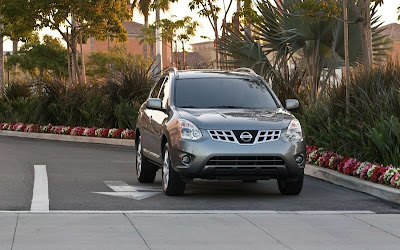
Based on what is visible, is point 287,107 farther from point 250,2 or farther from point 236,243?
point 250,2

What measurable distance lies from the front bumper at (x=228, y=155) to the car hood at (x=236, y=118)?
0.20 metres

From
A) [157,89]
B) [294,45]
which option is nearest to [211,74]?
[157,89]

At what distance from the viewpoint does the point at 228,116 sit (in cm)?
1304

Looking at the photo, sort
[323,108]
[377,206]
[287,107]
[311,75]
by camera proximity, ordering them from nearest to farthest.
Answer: [377,206] < [287,107] < [323,108] < [311,75]

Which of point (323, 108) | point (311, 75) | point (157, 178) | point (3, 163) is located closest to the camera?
point (157, 178)

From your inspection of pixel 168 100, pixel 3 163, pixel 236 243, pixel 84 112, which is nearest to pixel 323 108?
pixel 168 100

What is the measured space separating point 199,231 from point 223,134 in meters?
3.10

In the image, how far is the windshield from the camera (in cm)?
1391

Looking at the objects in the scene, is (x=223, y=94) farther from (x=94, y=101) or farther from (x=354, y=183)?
(x=94, y=101)

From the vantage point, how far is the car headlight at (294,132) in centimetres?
1297

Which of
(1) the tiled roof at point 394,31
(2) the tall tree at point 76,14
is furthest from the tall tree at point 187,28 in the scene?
(1) the tiled roof at point 394,31

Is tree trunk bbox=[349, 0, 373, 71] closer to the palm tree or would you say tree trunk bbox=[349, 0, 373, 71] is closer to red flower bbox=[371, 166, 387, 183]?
the palm tree

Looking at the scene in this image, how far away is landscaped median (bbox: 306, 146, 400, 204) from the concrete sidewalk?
6.92ft

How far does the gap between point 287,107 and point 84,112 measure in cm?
1795
